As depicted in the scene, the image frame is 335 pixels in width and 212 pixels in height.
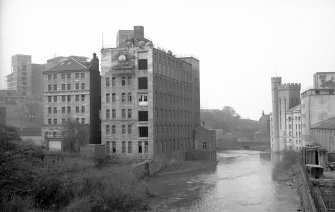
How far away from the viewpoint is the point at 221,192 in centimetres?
5150

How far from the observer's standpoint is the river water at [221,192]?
4334 cm

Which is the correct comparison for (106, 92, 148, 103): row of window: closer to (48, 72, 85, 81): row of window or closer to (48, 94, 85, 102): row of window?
(48, 94, 85, 102): row of window

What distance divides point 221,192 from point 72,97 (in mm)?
35617

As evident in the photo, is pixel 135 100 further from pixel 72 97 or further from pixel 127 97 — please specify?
pixel 72 97

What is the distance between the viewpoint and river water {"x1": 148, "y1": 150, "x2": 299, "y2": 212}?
43.3 metres

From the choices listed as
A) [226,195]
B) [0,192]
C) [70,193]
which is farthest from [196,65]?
[0,192]

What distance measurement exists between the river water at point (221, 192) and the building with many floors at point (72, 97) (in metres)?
18.8

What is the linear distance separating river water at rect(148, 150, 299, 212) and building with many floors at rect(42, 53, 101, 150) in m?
18.8

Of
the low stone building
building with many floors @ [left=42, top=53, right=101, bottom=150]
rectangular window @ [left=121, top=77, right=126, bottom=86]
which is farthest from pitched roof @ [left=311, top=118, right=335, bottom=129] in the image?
building with many floors @ [left=42, top=53, right=101, bottom=150]

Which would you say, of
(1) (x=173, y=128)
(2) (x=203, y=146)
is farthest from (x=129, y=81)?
(2) (x=203, y=146)

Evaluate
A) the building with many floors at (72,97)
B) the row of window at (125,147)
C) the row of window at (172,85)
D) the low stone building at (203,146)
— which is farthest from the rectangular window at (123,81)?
the low stone building at (203,146)

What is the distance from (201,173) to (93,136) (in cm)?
2097

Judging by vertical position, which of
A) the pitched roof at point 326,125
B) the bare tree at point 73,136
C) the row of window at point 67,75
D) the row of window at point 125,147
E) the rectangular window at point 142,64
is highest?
the rectangular window at point 142,64

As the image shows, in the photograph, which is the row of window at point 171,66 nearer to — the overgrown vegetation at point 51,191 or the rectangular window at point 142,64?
the rectangular window at point 142,64
